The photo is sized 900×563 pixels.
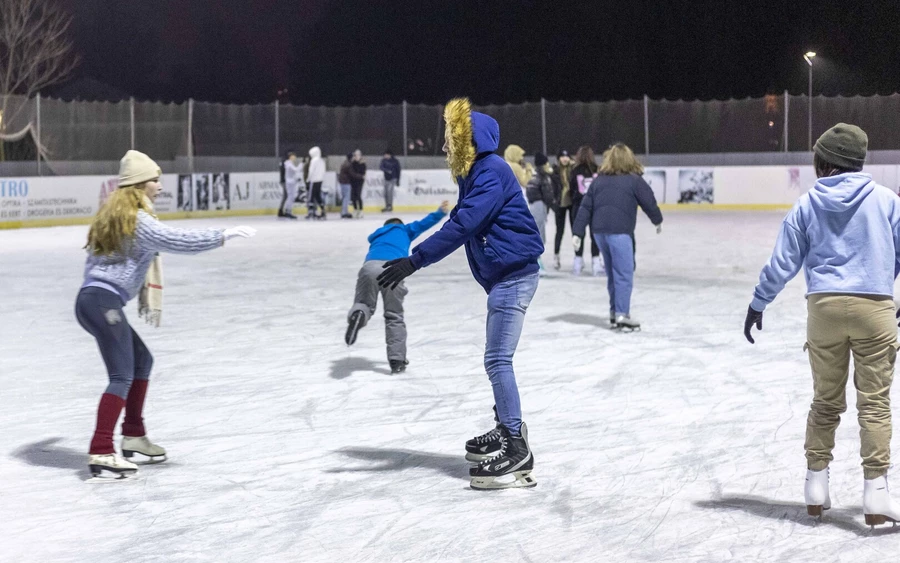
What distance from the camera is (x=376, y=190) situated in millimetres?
27312

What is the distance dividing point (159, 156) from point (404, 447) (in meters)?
20.3

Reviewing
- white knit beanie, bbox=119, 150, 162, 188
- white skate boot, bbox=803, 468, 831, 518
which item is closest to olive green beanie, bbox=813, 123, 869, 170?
white skate boot, bbox=803, 468, 831, 518

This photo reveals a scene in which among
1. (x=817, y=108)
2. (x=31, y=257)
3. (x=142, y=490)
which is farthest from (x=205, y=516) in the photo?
(x=817, y=108)

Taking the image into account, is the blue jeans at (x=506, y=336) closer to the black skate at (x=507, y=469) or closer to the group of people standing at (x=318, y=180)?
the black skate at (x=507, y=469)

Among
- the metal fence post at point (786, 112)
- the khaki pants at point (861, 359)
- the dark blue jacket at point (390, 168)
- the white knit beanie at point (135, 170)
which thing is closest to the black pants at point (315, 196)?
the dark blue jacket at point (390, 168)

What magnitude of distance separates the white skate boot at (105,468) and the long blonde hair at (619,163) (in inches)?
207

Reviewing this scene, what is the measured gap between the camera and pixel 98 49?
183 feet

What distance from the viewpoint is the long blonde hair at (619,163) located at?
362 inches

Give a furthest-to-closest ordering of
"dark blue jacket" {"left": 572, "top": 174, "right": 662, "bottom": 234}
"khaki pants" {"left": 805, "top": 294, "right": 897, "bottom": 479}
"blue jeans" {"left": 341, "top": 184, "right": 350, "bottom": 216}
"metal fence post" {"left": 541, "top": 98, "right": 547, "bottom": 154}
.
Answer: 1. "metal fence post" {"left": 541, "top": 98, "right": 547, "bottom": 154}
2. "blue jeans" {"left": 341, "top": 184, "right": 350, "bottom": 216}
3. "dark blue jacket" {"left": 572, "top": 174, "right": 662, "bottom": 234}
4. "khaki pants" {"left": 805, "top": 294, "right": 897, "bottom": 479}

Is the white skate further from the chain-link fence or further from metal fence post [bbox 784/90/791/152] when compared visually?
metal fence post [bbox 784/90/791/152]

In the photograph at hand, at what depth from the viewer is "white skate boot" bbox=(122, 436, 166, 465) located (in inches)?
207

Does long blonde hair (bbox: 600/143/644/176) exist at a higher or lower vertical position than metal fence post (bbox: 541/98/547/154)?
lower

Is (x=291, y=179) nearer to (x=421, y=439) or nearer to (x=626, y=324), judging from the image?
(x=626, y=324)

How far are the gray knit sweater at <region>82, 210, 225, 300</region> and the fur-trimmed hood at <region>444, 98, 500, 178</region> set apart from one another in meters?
1.04
